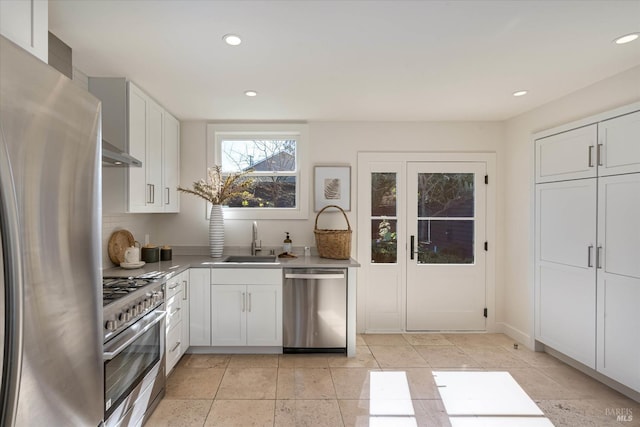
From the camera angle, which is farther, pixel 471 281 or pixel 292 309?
pixel 471 281

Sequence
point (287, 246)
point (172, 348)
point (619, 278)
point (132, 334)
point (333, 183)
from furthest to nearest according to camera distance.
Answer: point (333, 183) < point (287, 246) < point (172, 348) < point (619, 278) < point (132, 334)

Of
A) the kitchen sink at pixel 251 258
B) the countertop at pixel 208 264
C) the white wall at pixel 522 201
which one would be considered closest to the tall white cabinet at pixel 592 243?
the white wall at pixel 522 201

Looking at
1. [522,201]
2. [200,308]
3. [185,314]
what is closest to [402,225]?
[522,201]

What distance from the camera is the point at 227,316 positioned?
10.1ft

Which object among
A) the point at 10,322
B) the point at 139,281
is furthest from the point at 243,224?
the point at 10,322

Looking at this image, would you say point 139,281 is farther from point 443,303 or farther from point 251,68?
point 443,303

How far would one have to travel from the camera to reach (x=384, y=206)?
379cm

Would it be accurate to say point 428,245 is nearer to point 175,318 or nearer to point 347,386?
point 347,386

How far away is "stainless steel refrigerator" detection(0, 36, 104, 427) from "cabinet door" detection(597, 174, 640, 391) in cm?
323

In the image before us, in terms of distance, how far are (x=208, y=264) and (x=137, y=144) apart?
123 cm

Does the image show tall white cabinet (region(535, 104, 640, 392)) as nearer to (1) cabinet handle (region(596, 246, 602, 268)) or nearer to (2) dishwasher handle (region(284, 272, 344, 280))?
(1) cabinet handle (region(596, 246, 602, 268))

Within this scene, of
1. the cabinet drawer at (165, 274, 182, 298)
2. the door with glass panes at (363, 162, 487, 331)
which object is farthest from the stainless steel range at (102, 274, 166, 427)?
the door with glass panes at (363, 162, 487, 331)

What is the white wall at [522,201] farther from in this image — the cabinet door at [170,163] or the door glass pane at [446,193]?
the cabinet door at [170,163]

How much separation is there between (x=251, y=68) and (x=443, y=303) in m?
3.21
